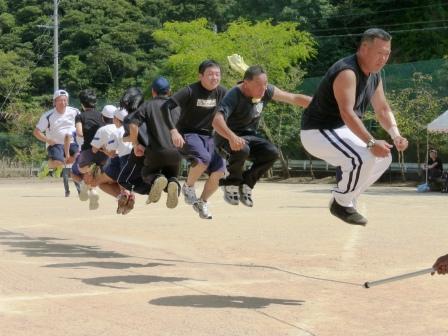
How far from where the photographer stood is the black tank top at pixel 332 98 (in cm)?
747

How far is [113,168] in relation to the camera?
41.3ft

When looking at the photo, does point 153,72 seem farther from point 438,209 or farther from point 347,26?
point 438,209

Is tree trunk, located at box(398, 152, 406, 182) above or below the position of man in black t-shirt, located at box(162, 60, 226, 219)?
below

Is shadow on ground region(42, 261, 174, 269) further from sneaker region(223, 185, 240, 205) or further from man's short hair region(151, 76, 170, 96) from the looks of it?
man's short hair region(151, 76, 170, 96)

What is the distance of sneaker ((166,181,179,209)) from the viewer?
10688 mm

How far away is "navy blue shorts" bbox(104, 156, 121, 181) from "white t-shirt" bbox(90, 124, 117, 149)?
522 millimetres

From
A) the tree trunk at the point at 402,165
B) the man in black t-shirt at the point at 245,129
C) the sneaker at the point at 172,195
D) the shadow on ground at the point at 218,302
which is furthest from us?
the tree trunk at the point at 402,165

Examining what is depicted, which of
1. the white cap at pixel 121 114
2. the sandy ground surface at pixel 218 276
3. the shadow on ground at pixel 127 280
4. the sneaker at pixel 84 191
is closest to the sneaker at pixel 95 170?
the sneaker at pixel 84 191

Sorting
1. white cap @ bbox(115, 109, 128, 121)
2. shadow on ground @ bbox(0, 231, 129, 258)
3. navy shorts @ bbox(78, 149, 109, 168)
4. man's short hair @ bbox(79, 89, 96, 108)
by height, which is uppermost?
man's short hair @ bbox(79, 89, 96, 108)

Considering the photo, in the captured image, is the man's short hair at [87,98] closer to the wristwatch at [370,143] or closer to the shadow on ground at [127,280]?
the shadow on ground at [127,280]

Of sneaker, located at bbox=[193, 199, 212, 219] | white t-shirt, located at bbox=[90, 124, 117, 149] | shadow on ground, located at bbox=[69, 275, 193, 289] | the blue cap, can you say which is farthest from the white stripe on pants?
white t-shirt, located at bbox=[90, 124, 117, 149]

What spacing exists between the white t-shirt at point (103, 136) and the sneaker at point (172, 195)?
2697mm

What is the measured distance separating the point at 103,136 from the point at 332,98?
6.36 metres

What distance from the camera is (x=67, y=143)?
1473cm
